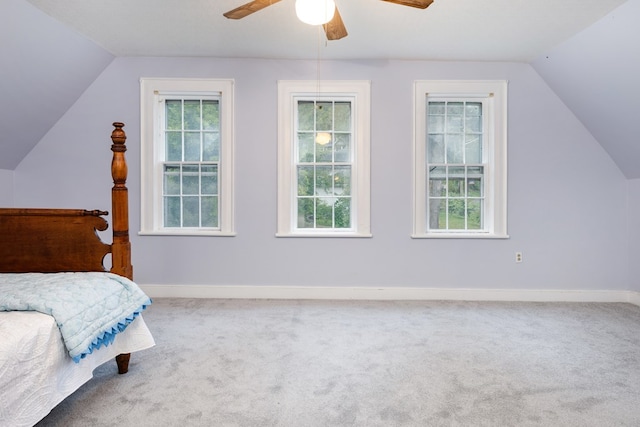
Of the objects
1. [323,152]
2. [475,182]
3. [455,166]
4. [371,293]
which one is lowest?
[371,293]

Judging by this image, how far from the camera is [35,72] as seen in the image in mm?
2945

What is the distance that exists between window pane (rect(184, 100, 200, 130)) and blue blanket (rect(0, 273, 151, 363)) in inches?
84.0

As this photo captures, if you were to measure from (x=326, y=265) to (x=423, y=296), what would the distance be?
3.39ft

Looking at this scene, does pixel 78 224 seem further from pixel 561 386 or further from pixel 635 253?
pixel 635 253

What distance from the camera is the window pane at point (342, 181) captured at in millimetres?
3693

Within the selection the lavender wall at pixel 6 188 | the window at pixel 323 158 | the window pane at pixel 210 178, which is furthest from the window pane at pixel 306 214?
the lavender wall at pixel 6 188

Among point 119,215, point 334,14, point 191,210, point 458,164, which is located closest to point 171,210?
point 191,210

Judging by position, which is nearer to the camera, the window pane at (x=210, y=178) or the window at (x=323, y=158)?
the window at (x=323, y=158)

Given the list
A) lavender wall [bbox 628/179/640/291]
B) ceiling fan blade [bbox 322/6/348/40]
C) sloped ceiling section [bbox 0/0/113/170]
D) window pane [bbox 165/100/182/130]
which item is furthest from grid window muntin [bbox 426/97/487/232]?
sloped ceiling section [bbox 0/0/113/170]

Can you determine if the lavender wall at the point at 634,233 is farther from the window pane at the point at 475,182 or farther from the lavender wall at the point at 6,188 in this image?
the lavender wall at the point at 6,188

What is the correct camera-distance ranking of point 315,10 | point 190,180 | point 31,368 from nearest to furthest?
point 31,368 < point 315,10 < point 190,180

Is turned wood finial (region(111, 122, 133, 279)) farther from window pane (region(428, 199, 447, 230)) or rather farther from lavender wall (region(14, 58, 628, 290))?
window pane (region(428, 199, 447, 230))

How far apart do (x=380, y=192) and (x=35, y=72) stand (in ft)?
10.5

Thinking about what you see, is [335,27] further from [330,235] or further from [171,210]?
[171,210]
